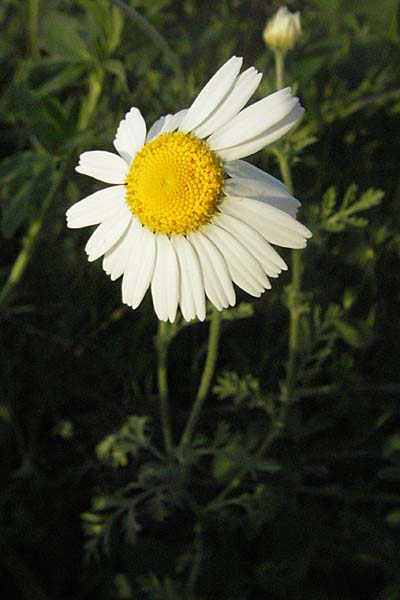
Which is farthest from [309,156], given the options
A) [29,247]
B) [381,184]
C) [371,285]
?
[29,247]

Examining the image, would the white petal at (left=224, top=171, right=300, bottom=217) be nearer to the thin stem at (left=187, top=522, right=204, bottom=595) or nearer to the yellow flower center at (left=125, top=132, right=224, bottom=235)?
the yellow flower center at (left=125, top=132, right=224, bottom=235)

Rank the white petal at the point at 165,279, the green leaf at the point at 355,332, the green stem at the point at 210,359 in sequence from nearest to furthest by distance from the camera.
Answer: the white petal at the point at 165,279, the green stem at the point at 210,359, the green leaf at the point at 355,332

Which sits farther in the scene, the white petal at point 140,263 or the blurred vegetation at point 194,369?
the blurred vegetation at point 194,369

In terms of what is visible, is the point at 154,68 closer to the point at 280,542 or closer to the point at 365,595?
the point at 280,542

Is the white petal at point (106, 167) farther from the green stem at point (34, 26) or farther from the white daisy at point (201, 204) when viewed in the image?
the green stem at point (34, 26)

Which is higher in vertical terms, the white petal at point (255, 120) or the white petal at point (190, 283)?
the white petal at point (255, 120)

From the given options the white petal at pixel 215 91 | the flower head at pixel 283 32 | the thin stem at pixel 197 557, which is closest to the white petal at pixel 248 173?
the white petal at pixel 215 91

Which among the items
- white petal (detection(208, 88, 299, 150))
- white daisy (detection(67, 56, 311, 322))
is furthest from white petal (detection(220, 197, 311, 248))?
white petal (detection(208, 88, 299, 150))
